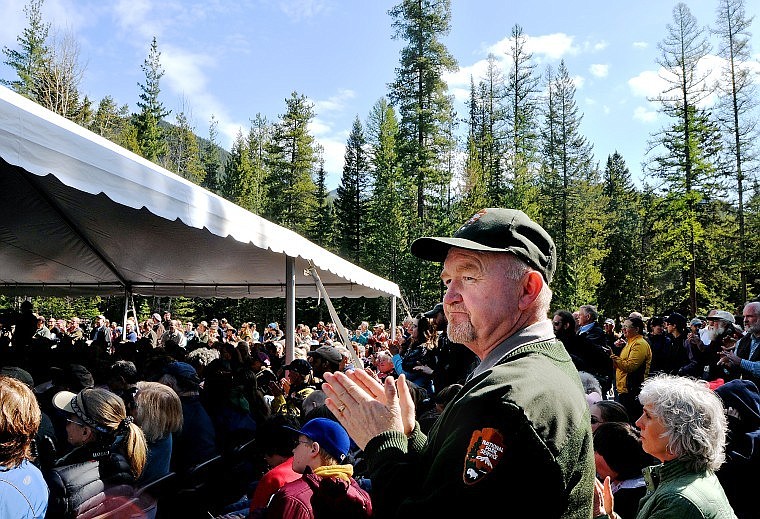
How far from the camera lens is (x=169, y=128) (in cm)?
4675

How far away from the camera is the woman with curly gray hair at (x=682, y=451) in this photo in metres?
2.19

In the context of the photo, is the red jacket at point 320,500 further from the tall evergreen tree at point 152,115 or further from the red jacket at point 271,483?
the tall evergreen tree at point 152,115

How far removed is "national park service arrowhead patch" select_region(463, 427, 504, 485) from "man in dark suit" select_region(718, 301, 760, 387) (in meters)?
5.01

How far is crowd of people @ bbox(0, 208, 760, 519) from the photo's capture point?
3.64 ft

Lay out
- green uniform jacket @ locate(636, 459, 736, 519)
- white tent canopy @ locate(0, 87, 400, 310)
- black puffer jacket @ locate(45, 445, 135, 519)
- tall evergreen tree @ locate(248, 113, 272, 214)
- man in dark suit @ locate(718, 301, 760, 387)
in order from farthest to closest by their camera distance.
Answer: tall evergreen tree @ locate(248, 113, 272, 214), man in dark suit @ locate(718, 301, 760, 387), white tent canopy @ locate(0, 87, 400, 310), black puffer jacket @ locate(45, 445, 135, 519), green uniform jacket @ locate(636, 459, 736, 519)

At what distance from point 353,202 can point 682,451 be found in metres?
42.6

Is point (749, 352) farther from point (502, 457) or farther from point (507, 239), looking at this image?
point (502, 457)

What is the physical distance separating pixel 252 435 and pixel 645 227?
170ft

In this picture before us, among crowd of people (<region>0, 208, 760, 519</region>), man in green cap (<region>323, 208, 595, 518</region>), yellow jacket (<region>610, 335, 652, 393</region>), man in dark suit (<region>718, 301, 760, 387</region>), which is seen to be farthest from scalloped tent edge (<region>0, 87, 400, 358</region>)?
man in dark suit (<region>718, 301, 760, 387</region>)

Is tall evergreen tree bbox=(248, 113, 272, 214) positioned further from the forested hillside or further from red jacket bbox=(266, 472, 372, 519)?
red jacket bbox=(266, 472, 372, 519)

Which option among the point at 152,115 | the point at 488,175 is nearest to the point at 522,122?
the point at 488,175

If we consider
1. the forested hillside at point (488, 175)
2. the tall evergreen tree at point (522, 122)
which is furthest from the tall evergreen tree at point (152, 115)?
the tall evergreen tree at point (522, 122)

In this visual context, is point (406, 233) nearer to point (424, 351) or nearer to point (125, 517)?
→ point (424, 351)

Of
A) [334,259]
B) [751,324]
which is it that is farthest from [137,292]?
[751,324]
